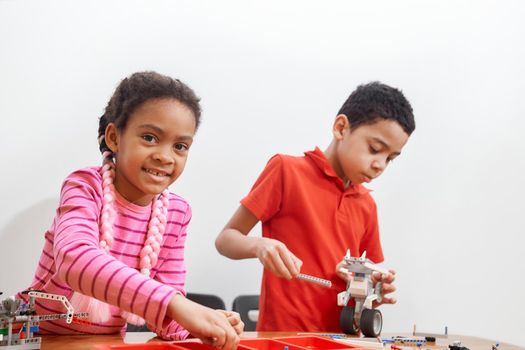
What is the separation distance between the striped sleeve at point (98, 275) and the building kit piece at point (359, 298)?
564mm

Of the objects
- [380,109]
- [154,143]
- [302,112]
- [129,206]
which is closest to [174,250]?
[129,206]

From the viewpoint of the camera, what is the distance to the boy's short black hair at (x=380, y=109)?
1.35m

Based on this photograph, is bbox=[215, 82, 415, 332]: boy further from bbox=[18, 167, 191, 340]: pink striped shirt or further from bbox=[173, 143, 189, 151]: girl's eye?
bbox=[173, 143, 189, 151]: girl's eye

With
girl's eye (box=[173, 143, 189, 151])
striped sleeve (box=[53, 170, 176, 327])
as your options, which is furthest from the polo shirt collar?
striped sleeve (box=[53, 170, 176, 327])

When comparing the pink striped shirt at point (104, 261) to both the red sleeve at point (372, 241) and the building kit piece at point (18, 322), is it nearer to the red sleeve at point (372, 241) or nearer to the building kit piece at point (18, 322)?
the building kit piece at point (18, 322)

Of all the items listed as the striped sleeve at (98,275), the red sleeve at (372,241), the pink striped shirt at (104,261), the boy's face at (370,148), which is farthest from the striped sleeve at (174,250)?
the red sleeve at (372,241)

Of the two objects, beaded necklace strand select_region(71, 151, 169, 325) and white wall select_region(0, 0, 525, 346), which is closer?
beaded necklace strand select_region(71, 151, 169, 325)

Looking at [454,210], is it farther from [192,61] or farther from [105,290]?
[105,290]

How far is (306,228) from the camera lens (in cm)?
133

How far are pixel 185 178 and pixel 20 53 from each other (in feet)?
1.82

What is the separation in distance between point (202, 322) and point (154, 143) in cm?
34

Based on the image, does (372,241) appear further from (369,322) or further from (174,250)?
(174,250)

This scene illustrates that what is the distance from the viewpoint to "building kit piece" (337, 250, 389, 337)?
1.17m

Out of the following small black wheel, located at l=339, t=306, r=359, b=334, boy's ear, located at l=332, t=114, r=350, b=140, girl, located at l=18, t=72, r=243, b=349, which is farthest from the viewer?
boy's ear, located at l=332, t=114, r=350, b=140
